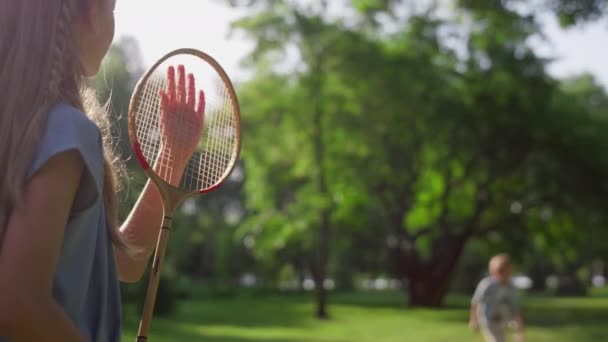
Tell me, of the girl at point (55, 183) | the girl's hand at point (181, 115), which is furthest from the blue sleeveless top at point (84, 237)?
the girl's hand at point (181, 115)

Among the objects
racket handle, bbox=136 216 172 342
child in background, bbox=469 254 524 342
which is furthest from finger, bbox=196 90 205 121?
child in background, bbox=469 254 524 342

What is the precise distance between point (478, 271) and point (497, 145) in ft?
100

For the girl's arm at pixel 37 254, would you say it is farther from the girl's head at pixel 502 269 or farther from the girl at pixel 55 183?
the girl's head at pixel 502 269

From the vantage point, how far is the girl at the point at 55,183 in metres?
1.26

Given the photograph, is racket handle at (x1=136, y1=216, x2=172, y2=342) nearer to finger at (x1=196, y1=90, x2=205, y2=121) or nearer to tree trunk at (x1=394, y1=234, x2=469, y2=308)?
finger at (x1=196, y1=90, x2=205, y2=121)

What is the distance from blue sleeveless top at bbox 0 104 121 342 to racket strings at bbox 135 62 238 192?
1.98 ft

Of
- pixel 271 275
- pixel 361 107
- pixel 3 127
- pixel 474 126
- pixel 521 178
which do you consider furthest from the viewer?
pixel 271 275

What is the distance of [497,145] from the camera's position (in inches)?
1244

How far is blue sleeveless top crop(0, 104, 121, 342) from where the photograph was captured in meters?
1.33

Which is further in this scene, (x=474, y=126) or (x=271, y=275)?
(x=271, y=275)

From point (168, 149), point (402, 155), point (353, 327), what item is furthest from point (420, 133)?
point (168, 149)

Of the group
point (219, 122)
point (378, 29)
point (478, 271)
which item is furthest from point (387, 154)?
point (478, 271)

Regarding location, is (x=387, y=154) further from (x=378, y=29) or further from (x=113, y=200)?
(x=113, y=200)

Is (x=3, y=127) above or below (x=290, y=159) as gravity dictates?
below
